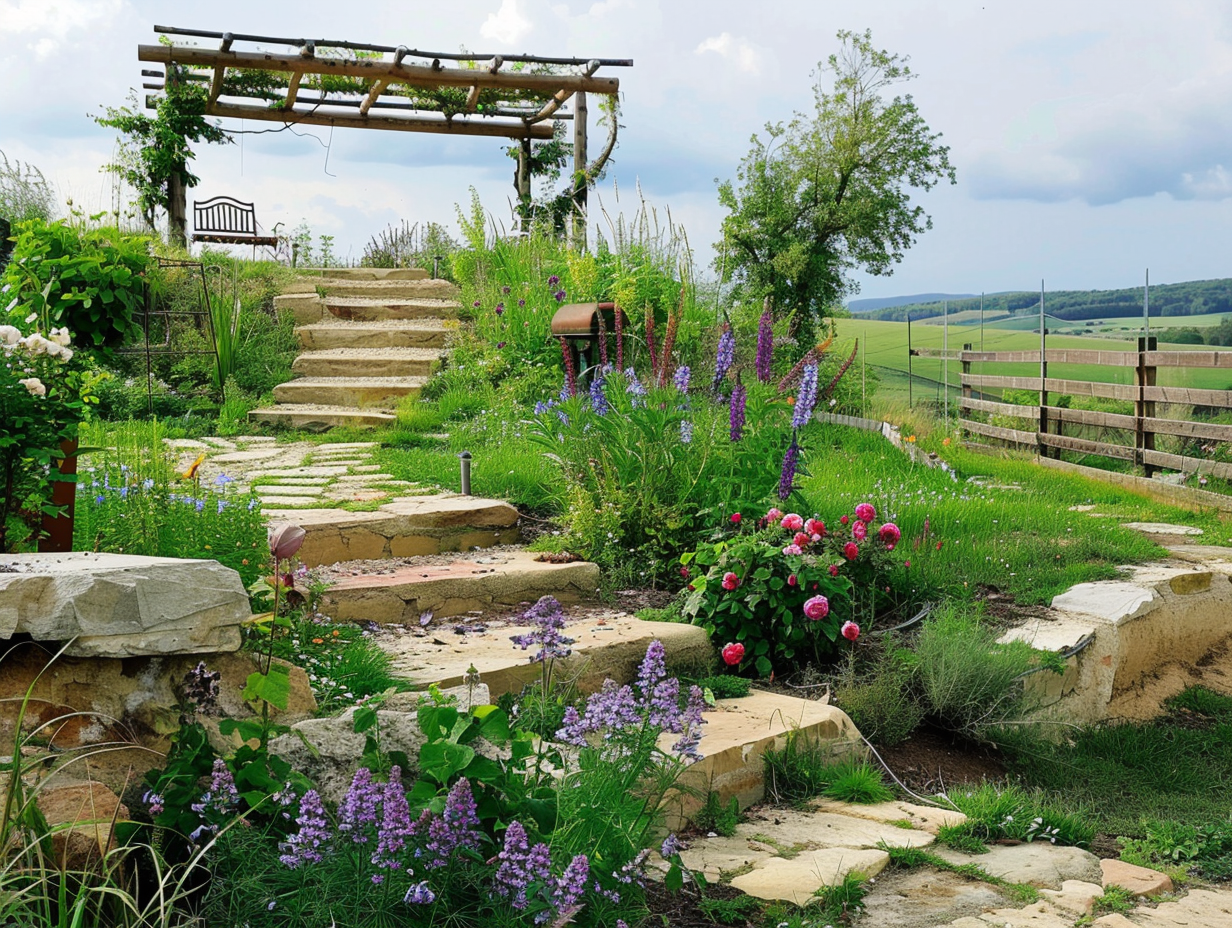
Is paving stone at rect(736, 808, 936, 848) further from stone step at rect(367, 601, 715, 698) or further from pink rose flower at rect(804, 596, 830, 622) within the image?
pink rose flower at rect(804, 596, 830, 622)

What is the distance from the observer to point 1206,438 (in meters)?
8.35

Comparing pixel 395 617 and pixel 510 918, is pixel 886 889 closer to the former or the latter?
pixel 510 918

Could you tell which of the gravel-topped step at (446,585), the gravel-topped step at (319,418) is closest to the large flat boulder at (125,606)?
the gravel-topped step at (446,585)

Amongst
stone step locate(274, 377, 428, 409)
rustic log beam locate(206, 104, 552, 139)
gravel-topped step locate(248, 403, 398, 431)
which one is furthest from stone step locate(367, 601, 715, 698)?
rustic log beam locate(206, 104, 552, 139)

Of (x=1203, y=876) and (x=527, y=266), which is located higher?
(x=527, y=266)

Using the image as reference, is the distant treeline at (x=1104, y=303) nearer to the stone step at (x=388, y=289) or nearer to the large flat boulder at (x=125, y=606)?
the stone step at (x=388, y=289)

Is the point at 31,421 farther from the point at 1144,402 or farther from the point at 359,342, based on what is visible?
the point at 1144,402

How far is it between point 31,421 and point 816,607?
264 centimetres

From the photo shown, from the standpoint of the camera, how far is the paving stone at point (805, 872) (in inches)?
88.3

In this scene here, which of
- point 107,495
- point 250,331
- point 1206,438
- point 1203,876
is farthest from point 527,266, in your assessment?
point 1203,876

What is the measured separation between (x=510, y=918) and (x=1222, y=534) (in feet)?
20.5

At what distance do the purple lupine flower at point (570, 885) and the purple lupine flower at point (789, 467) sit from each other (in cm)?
260

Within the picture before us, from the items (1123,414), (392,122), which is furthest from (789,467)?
(392,122)

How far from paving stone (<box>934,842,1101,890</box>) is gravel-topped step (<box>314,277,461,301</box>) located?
933 centimetres
